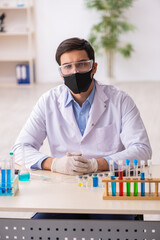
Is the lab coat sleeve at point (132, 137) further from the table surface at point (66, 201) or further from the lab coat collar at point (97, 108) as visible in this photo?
the table surface at point (66, 201)

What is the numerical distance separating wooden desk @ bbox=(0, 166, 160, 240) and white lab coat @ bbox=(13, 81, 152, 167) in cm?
52

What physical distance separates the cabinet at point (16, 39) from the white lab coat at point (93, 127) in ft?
19.9

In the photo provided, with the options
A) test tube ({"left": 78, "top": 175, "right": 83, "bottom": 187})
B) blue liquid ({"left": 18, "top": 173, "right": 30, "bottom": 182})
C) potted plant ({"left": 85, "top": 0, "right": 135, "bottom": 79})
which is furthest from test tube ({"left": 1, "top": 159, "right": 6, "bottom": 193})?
potted plant ({"left": 85, "top": 0, "right": 135, "bottom": 79})

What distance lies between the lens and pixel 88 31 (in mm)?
8836

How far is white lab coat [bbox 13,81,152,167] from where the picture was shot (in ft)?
A: 8.25

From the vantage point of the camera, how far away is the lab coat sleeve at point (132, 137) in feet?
7.84

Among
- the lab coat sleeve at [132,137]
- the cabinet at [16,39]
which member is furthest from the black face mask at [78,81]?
the cabinet at [16,39]

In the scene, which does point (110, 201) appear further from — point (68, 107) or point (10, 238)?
point (68, 107)

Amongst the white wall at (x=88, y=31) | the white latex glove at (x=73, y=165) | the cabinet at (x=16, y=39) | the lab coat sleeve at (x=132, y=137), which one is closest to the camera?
the white latex glove at (x=73, y=165)

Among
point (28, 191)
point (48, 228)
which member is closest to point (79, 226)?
point (48, 228)

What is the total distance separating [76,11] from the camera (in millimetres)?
8781

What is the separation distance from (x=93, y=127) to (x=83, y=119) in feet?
0.31

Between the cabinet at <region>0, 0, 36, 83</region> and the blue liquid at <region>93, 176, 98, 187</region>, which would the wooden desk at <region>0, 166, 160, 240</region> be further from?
the cabinet at <region>0, 0, 36, 83</region>

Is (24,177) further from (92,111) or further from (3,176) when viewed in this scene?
(92,111)
